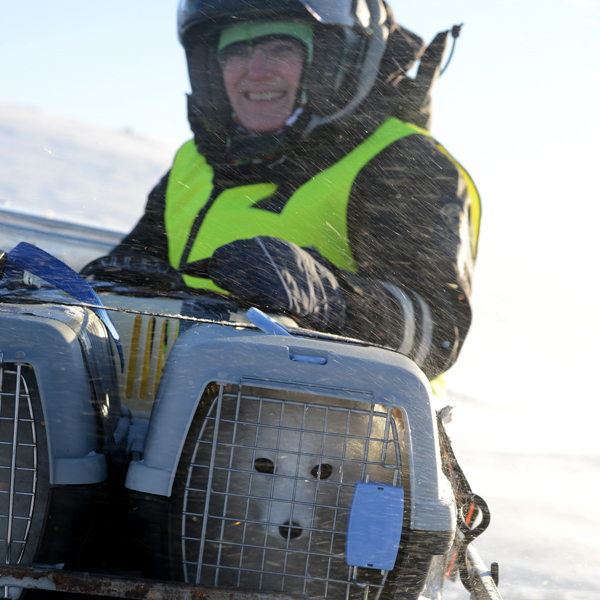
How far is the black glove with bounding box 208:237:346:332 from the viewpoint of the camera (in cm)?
100

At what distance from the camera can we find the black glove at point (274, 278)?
100 cm

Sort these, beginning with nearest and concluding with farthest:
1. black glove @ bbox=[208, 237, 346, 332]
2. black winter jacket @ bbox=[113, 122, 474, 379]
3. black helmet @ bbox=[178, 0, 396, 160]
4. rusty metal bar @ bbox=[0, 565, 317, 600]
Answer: rusty metal bar @ bbox=[0, 565, 317, 600] → black glove @ bbox=[208, 237, 346, 332] → black winter jacket @ bbox=[113, 122, 474, 379] → black helmet @ bbox=[178, 0, 396, 160]

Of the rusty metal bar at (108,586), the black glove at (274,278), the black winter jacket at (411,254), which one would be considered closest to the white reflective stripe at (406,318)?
the black winter jacket at (411,254)

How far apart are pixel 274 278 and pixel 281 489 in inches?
16.1

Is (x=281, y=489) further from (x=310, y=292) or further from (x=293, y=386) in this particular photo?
(x=310, y=292)

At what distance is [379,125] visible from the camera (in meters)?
1.58

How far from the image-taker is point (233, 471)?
0.70 meters

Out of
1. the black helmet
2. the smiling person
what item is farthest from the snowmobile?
the black helmet

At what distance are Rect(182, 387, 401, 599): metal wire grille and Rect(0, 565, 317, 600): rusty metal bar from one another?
68 millimetres

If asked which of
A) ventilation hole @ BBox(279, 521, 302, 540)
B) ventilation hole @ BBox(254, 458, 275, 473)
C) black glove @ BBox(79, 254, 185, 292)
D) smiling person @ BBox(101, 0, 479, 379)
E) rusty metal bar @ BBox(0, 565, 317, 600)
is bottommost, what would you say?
rusty metal bar @ BBox(0, 565, 317, 600)

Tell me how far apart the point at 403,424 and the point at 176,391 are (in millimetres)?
281

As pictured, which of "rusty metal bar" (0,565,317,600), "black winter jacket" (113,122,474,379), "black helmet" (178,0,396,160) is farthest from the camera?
"black helmet" (178,0,396,160)

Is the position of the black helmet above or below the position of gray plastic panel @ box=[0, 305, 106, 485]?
above

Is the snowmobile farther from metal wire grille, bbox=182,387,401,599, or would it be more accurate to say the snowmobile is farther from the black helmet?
the black helmet
